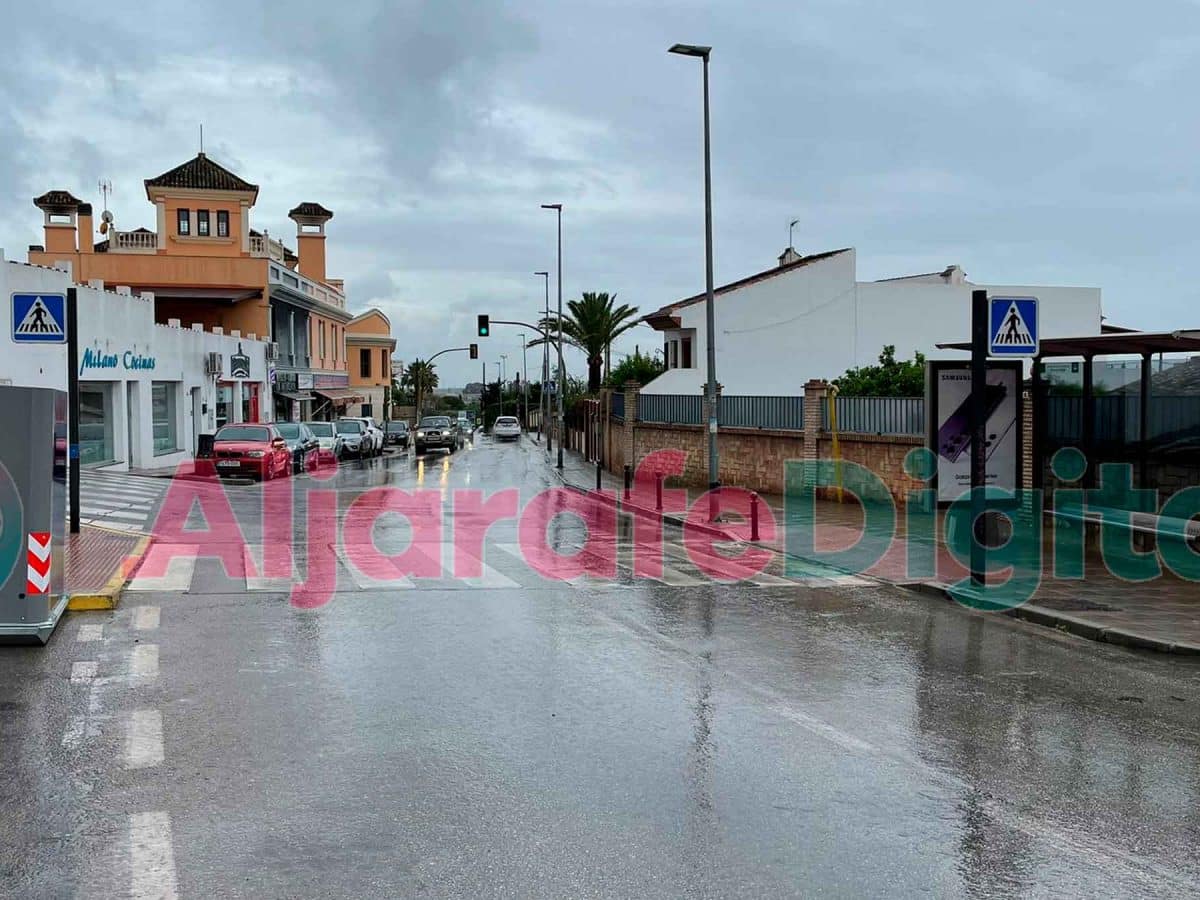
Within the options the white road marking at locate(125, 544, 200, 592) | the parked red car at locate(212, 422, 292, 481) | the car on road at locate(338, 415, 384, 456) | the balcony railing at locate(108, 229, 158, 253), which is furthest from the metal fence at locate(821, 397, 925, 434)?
the balcony railing at locate(108, 229, 158, 253)

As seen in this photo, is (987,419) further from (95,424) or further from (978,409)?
(95,424)

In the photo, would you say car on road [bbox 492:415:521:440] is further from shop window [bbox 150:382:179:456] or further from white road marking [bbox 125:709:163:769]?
white road marking [bbox 125:709:163:769]

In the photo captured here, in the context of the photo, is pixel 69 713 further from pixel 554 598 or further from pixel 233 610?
pixel 554 598

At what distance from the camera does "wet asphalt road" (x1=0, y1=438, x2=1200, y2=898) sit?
5.39 m

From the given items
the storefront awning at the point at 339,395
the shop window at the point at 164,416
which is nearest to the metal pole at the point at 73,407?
the shop window at the point at 164,416

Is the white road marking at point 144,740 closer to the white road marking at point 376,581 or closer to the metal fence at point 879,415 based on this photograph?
the white road marking at point 376,581

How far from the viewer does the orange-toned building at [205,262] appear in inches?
2157

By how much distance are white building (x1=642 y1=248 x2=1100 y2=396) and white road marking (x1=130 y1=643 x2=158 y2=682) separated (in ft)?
136

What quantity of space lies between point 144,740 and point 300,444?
33.1m

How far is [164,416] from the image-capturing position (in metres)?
41.0

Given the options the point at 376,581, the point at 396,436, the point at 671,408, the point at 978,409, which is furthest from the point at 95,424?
the point at 396,436

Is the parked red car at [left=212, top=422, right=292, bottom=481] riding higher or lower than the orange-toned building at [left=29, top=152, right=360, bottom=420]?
lower

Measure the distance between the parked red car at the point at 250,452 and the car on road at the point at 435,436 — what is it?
2273 centimetres

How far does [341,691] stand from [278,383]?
174 ft
